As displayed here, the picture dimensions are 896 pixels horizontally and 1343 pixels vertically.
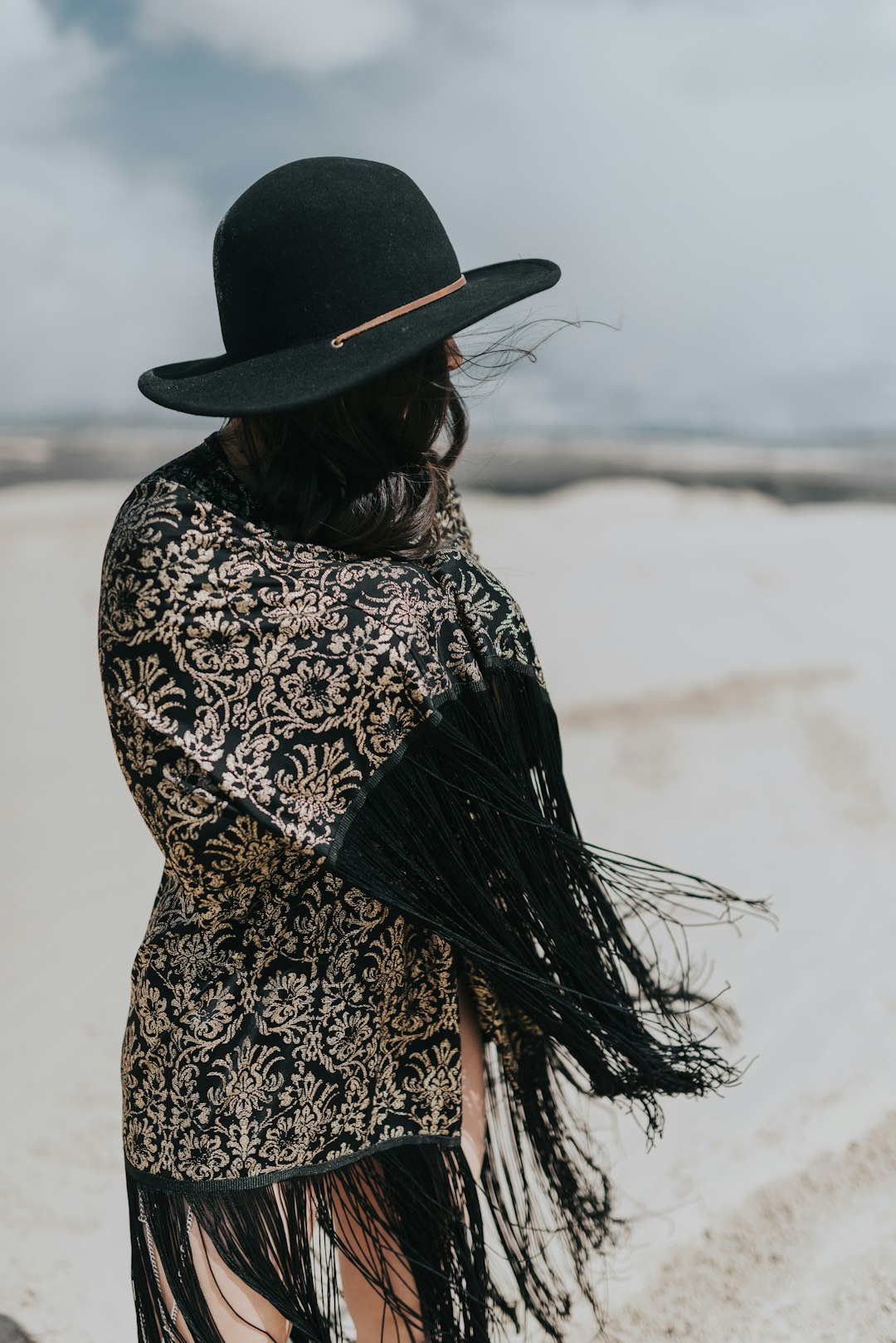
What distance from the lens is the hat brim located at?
1.05 metres

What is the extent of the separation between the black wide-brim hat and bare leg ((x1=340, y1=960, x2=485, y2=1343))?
2.31ft

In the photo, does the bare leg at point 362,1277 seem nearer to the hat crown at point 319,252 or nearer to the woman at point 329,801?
the woman at point 329,801

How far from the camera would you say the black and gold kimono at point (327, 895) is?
1.08 metres

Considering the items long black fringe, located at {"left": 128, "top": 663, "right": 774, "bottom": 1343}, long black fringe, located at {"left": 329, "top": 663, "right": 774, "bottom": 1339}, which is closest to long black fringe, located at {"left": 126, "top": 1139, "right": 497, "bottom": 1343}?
long black fringe, located at {"left": 128, "top": 663, "right": 774, "bottom": 1343}

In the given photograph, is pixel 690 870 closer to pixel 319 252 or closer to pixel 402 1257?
pixel 402 1257

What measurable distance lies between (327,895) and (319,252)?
64 cm

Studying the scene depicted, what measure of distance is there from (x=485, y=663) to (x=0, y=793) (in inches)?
177

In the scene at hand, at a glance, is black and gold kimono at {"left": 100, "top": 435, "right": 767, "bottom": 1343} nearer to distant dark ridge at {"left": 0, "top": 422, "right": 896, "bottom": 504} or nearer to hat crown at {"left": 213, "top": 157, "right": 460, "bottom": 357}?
hat crown at {"left": 213, "top": 157, "right": 460, "bottom": 357}

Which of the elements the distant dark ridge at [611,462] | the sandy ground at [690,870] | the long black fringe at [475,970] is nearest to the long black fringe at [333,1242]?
the long black fringe at [475,970]

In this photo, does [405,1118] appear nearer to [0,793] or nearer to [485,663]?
[485,663]

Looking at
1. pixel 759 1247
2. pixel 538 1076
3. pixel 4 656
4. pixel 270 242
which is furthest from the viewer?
pixel 4 656

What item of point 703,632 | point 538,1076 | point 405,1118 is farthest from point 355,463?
point 703,632

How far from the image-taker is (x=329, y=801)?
1.14 m

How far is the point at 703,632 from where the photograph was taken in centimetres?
698
